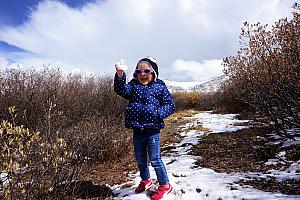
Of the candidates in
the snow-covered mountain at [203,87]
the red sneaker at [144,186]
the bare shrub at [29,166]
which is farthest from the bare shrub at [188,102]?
the bare shrub at [29,166]

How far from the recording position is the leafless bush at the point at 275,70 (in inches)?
230

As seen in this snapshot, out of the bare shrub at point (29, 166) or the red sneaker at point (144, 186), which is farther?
the red sneaker at point (144, 186)

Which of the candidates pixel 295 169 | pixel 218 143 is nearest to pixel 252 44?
pixel 218 143

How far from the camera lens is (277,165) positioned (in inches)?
204

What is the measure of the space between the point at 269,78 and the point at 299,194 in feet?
11.3

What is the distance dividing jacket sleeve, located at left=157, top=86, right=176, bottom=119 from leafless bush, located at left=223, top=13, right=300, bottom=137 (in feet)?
9.91

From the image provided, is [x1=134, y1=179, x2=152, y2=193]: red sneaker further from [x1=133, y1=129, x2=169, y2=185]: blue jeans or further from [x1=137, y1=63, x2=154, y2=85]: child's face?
[x1=137, y1=63, x2=154, y2=85]: child's face

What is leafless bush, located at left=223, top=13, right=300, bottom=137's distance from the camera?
19.2 ft

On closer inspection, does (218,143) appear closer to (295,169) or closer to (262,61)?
(262,61)

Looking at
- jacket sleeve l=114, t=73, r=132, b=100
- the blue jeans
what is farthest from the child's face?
the blue jeans

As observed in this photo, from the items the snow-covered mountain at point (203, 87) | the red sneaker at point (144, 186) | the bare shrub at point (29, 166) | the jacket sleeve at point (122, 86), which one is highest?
the snow-covered mountain at point (203, 87)

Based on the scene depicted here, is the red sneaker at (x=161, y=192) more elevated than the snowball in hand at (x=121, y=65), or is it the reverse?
the snowball in hand at (x=121, y=65)

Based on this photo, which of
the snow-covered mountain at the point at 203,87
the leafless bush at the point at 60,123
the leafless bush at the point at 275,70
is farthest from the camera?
the snow-covered mountain at the point at 203,87

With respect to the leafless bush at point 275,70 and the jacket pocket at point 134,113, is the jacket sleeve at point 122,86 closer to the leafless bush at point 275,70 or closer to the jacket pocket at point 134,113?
the jacket pocket at point 134,113
